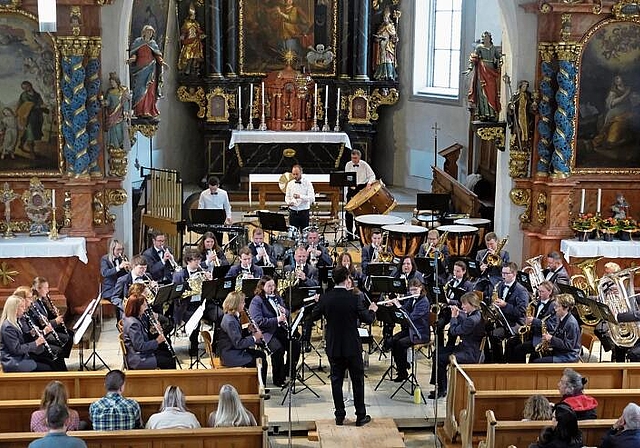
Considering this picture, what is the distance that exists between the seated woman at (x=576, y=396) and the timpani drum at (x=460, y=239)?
24.4 feet

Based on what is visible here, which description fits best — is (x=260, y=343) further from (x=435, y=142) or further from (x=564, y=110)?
(x=435, y=142)

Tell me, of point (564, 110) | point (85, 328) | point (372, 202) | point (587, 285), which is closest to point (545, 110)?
point (564, 110)

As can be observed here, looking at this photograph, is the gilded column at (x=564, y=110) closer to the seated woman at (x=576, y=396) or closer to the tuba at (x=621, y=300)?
the tuba at (x=621, y=300)

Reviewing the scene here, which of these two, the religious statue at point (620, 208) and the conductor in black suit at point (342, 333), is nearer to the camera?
the conductor in black suit at point (342, 333)

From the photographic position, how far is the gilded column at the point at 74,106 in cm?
1506

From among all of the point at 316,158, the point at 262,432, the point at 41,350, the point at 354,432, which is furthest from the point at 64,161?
the point at 316,158

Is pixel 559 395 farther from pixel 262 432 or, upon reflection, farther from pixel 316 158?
pixel 316 158

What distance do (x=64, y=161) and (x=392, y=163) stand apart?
12.3 metres

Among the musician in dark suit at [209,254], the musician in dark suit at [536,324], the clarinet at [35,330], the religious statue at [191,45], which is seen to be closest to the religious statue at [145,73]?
the musician in dark suit at [209,254]

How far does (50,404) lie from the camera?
8.67 m

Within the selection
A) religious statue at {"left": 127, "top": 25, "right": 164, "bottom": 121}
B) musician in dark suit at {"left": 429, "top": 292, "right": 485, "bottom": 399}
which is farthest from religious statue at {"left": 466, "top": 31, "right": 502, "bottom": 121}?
musician in dark suit at {"left": 429, "top": 292, "right": 485, "bottom": 399}

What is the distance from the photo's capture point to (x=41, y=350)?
39.3ft

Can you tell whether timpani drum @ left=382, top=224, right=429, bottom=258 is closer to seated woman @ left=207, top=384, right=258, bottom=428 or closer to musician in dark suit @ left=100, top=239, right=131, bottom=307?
musician in dark suit @ left=100, top=239, right=131, bottom=307

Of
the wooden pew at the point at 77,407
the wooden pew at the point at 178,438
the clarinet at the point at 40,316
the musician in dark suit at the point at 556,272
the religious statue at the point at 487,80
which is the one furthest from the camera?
the religious statue at the point at 487,80
